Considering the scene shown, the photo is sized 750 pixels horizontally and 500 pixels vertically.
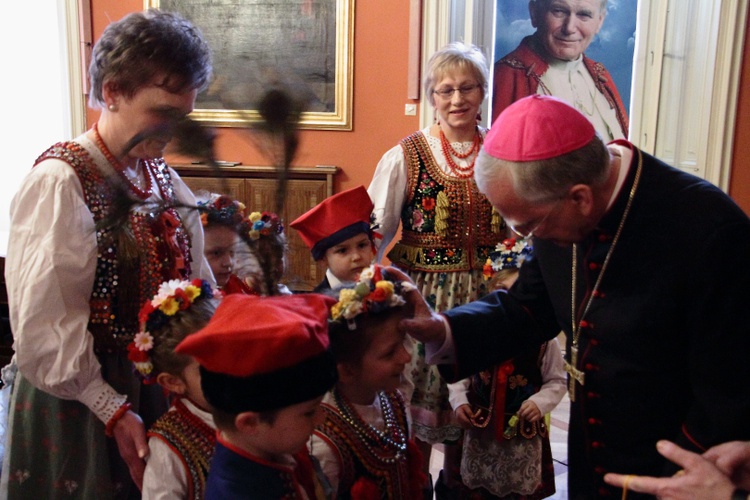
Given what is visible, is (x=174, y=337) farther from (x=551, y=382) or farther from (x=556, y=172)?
(x=551, y=382)

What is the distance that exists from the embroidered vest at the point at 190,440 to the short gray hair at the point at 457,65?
1731mm

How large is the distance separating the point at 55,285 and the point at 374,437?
0.75 metres

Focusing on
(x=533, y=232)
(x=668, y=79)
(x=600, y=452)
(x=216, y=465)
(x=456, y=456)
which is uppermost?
(x=668, y=79)

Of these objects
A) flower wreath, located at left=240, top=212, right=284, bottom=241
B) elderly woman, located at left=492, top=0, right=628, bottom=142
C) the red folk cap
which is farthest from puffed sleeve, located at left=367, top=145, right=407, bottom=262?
elderly woman, located at left=492, top=0, right=628, bottom=142

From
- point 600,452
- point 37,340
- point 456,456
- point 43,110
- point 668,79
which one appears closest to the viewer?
point 37,340

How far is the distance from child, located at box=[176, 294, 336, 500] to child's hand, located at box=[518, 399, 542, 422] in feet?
3.57

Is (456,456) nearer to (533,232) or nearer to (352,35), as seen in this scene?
(533,232)

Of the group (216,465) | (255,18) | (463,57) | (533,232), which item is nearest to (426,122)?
(255,18)

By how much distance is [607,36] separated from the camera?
16.6 ft

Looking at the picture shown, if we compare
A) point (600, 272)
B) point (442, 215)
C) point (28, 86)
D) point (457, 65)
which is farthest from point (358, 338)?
point (28, 86)

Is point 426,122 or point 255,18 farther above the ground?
point 255,18

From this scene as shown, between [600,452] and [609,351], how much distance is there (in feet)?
0.82

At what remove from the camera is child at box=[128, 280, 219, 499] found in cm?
144

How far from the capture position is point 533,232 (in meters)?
1.46
